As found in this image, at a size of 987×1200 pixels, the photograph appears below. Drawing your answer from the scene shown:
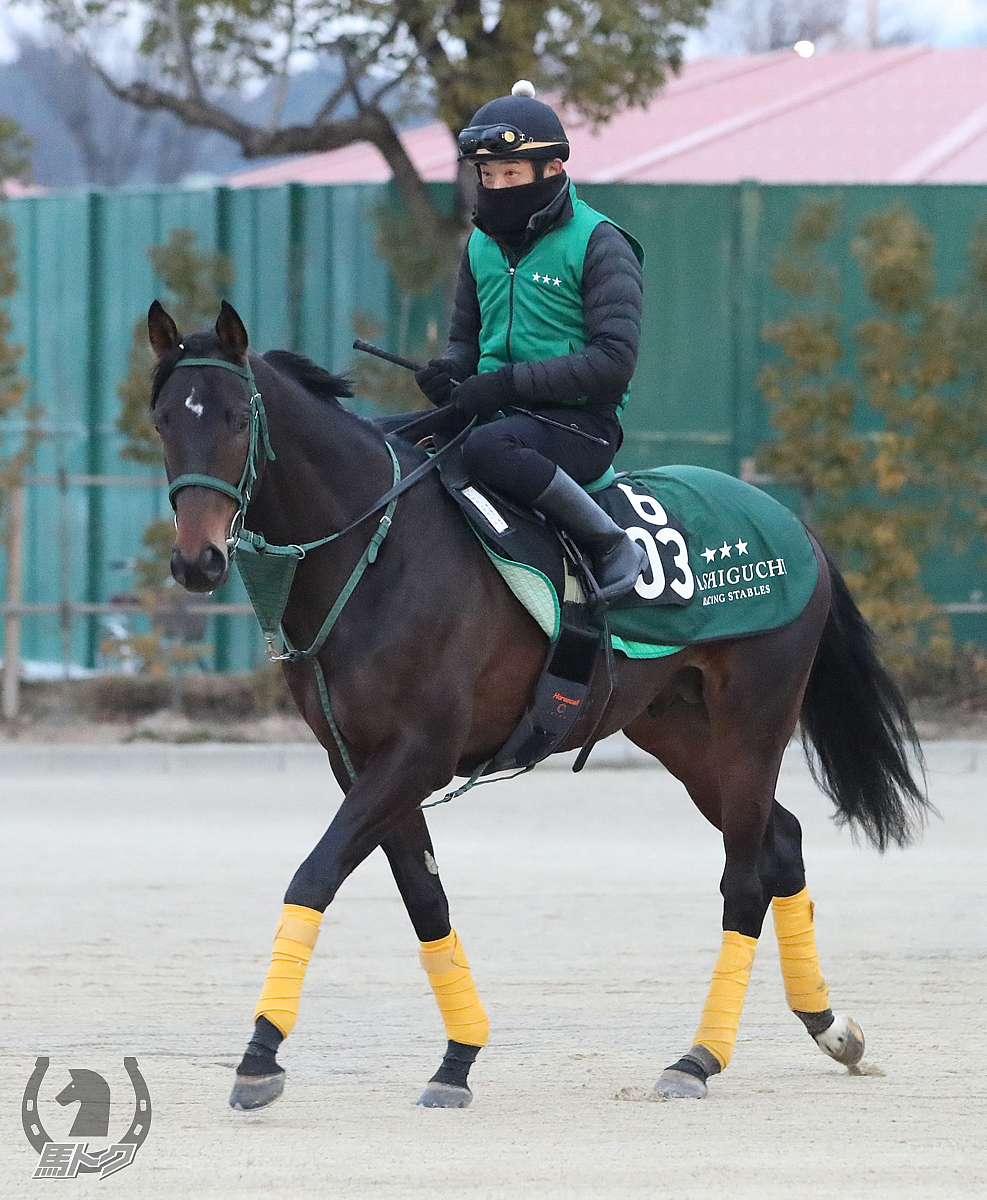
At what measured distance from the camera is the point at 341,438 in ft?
16.7

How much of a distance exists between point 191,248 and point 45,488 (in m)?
2.52

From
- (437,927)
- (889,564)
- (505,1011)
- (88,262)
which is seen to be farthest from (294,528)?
(88,262)

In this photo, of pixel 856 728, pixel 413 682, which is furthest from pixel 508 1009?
pixel 413 682

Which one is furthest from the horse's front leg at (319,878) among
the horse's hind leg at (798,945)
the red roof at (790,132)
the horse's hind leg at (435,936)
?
the red roof at (790,132)

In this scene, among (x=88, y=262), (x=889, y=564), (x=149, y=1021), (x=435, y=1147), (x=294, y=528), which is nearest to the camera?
(x=435, y=1147)

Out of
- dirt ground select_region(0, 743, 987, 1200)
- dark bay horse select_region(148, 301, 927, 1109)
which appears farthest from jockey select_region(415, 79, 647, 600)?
dirt ground select_region(0, 743, 987, 1200)

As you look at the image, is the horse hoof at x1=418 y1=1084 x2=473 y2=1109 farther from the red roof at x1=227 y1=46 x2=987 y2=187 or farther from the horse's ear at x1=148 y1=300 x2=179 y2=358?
the red roof at x1=227 y1=46 x2=987 y2=187

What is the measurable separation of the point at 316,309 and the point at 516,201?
11.0 meters

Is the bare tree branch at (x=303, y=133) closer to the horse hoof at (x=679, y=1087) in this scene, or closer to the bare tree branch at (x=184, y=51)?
the bare tree branch at (x=184, y=51)

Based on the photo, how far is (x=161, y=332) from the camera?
15.3ft

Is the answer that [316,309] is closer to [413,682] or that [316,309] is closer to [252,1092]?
[413,682]

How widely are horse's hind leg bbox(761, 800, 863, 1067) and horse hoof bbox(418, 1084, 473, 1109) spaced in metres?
1.10

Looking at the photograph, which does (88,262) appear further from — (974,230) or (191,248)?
(974,230)

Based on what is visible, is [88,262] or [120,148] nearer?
[88,262]
